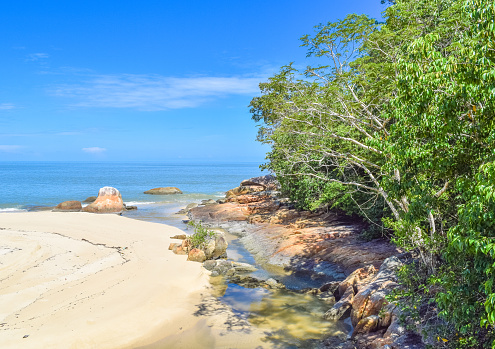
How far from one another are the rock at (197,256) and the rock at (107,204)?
2479 cm

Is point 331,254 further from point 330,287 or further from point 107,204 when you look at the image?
point 107,204

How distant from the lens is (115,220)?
29.7m

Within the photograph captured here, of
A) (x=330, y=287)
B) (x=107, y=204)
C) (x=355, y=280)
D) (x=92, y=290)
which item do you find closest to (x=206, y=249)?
(x=92, y=290)

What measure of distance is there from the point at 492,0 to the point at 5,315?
1445cm

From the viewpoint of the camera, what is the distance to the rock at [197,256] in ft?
57.0

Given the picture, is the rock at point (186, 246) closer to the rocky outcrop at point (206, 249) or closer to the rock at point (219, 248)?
the rocky outcrop at point (206, 249)

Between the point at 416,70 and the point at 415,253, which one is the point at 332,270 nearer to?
the point at 415,253

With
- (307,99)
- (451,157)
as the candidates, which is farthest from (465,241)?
(307,99)

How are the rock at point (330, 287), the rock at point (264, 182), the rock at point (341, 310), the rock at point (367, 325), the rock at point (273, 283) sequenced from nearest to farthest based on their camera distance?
1. the rock at point (367, 325)
2. the rock at point (341, 310)
3. the rock at point (330, 287)
4. the rock at point (273, 283)
5. the rock at point (264, 182)

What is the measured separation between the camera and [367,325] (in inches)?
374

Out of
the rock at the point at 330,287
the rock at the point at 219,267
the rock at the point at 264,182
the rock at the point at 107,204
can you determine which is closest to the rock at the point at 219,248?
the rock at the point at 219,267

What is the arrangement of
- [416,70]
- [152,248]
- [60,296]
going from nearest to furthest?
1. [416,70]
2. [60,296]
3. [152,248]

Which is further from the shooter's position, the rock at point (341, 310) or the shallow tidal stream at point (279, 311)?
the rock at point (341, 310)

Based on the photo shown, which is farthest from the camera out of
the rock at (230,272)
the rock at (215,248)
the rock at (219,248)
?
the rock at (219,248)
